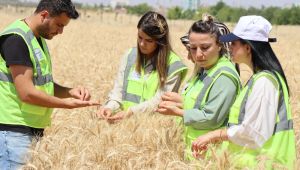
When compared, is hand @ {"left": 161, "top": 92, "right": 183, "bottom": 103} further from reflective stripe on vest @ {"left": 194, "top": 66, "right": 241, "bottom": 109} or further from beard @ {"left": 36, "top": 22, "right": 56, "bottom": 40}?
beard @ {"left": 36, "top": 22, "right": 56, "bottom": 40}

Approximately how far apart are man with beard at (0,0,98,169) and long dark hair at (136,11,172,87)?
79 centimetres

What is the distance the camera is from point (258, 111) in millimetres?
2803

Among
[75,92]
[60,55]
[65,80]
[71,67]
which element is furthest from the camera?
[60,55]

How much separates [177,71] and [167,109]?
850 millimetres

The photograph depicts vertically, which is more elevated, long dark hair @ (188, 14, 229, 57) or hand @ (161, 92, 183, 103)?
long dark hair @ (188, 14, 229, 57)

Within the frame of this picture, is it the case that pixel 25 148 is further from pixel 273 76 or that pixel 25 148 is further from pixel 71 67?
pixel 71 67

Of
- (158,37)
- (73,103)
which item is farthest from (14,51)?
(158,37)

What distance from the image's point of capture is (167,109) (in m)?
3.37

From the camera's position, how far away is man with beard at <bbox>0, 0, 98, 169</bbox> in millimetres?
3125

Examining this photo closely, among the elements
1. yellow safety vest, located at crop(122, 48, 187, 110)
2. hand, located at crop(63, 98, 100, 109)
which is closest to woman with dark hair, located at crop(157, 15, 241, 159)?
hand, located at crop(63, 98, 100, 109)

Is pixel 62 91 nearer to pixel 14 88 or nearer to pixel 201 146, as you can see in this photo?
pixel 14 88

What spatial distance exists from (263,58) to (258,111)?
32cm

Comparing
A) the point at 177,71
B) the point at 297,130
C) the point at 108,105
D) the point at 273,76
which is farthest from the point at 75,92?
the point at 297,130

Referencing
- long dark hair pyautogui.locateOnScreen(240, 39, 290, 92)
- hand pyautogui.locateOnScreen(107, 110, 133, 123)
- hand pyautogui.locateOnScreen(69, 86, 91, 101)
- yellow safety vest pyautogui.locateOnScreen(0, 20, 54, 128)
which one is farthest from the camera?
hand pyautogui.locateOnScreen(107, 110, 133, 123)
